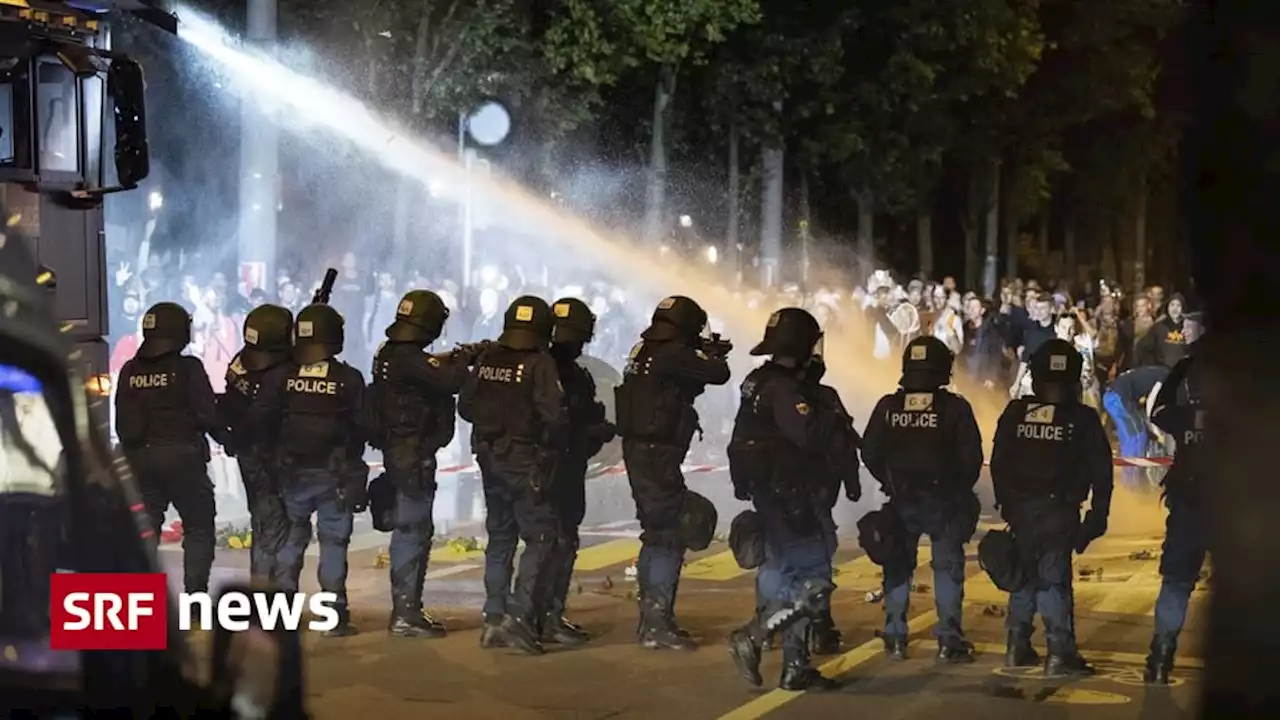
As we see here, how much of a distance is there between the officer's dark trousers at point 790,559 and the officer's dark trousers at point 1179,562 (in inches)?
58.5

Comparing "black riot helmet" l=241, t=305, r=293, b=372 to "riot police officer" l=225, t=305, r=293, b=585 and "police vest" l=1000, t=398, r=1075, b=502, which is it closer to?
"riot police officer" l=225, t=305, r=293, b=585

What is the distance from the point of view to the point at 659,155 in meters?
25.5

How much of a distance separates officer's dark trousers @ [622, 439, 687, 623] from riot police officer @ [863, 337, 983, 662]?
99 centimetres

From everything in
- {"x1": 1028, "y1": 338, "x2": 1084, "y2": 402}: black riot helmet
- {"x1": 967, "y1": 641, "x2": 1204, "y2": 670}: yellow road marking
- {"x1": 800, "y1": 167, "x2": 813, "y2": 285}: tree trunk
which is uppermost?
→ {"x1": 800, "y1": 167, "x2": 813, "y2": 285}: tree trunk

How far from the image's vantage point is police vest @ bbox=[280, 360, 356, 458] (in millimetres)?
8648

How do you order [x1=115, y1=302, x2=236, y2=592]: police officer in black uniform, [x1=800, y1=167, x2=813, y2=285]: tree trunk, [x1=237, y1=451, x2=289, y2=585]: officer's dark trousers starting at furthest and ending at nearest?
[x1=800, y1=167, x2=813, y2=285]: tree trunk, [x1=237, y1=451, x2=289, y2=585]: officer's dark trousers, [x1=115, y1=302, x2=236, y2=592]: police officer in black uniform

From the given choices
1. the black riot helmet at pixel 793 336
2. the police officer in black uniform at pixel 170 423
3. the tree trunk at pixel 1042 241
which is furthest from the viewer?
the tree trunk at pixel 1042 241

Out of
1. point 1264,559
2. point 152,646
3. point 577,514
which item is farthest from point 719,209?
point 152,646

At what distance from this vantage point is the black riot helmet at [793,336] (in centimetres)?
788

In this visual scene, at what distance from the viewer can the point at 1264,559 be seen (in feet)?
22.6

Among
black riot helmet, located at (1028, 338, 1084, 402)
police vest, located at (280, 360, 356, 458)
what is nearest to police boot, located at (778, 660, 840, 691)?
black riot helmet, located at (1028, 338, 1084, 402)

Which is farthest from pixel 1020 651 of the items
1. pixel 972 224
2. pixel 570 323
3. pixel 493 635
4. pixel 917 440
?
pixel 972 224

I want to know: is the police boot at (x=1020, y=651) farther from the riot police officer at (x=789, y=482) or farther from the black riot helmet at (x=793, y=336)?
the black riot helmet at (x=793, y=336)

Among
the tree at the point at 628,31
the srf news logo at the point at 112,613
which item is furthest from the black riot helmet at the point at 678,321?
the tree at the point at 628,31
